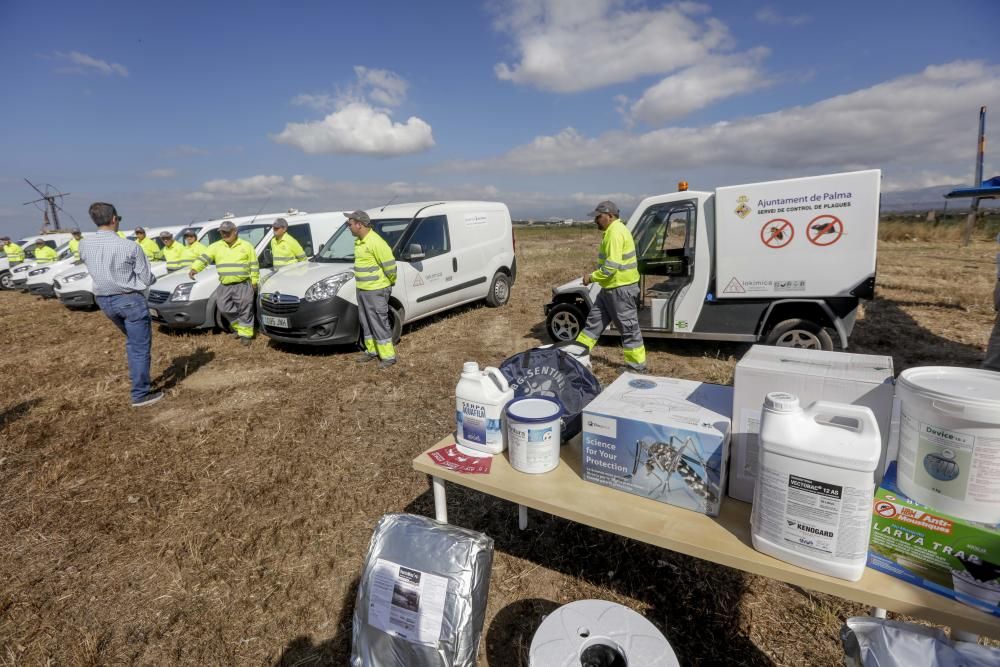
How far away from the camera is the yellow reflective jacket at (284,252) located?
25.4ft

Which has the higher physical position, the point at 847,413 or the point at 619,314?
the point at 847,413

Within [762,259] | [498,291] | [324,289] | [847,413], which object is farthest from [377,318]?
[847,413]

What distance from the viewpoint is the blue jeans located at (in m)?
4.60

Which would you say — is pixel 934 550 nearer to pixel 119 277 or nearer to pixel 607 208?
pixel 607 208

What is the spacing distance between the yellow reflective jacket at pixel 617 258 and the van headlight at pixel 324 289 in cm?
341

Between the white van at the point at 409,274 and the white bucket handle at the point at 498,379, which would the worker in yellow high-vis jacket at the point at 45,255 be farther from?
the white bucket handle at the point at 498,379

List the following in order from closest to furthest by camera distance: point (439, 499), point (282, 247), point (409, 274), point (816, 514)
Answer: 1. point (816, 514)
2. point (439, 499)
3. point (409, 274)
4. point (282, 247)

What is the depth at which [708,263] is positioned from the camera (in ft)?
17.1

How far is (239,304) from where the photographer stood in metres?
7.18

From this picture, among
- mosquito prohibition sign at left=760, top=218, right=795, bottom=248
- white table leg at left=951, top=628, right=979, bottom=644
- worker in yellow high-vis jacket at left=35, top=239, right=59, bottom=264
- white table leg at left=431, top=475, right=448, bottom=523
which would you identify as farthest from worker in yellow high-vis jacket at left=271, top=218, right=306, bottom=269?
worker in yellow high-vis jacket at left=35, top=239, right=59, bottom=264

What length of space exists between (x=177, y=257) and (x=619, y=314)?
8.60 m

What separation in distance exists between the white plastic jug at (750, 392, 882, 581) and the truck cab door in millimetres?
4300

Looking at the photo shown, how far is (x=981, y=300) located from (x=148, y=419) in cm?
1256

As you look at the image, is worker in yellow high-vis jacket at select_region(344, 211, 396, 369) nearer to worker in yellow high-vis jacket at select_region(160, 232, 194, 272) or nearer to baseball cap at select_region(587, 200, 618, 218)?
baseball cap at select_region(587, 200, 618, 218)
